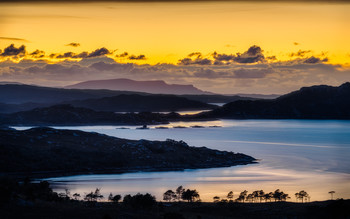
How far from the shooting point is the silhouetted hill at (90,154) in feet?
226

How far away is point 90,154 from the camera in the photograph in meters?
74.8

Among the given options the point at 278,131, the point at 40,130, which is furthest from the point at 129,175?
the point at 278,131

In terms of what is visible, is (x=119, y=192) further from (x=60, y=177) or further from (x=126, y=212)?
(x=126, y=212)

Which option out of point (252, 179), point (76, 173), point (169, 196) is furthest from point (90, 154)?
point (169, 196)

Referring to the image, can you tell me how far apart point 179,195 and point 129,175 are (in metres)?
19.7

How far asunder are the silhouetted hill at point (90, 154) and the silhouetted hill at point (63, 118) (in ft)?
296

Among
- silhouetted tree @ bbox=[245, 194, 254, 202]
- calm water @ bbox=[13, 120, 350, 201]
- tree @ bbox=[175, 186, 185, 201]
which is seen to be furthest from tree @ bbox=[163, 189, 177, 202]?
silhouetted tree @ bbox=[245, 194, 254, 202]

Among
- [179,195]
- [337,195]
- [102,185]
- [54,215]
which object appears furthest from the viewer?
[102,185]

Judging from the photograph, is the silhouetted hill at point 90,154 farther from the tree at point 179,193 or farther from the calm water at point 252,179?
the tree at point 179,193

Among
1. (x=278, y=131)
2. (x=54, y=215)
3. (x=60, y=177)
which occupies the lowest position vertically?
(x=54, y=215)

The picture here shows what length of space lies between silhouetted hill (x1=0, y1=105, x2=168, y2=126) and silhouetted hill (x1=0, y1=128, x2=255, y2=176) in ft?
296

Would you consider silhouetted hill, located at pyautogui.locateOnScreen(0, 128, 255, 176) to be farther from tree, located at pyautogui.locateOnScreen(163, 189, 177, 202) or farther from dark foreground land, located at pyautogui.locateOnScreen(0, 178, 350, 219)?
dark foreground land, located at pyautogui.locateOnScreen(0, 178, 350, 219)

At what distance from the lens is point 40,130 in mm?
86062

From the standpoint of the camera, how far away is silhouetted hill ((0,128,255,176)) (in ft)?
226
